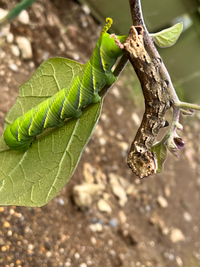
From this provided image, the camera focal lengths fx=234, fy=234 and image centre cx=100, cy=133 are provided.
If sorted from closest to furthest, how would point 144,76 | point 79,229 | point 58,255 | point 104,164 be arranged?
point 144,76
point 58,255
point 79,229
point 104,164

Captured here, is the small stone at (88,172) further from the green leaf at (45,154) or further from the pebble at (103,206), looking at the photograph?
the green leaf at (45,154)

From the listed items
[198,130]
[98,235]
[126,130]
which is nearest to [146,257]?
[98,235]

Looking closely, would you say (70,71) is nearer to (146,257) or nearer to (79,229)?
(79,229)

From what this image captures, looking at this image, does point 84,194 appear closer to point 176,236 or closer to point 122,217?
A: point 122,217

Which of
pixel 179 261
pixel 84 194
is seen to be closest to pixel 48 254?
pixel 84 194

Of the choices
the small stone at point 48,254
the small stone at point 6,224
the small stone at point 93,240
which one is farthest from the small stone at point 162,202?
the small stone at point 6,224
